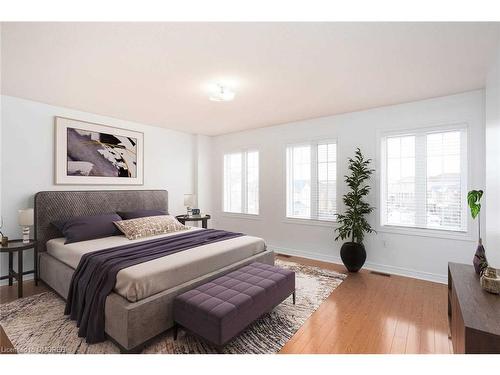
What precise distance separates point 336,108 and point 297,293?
108 inches

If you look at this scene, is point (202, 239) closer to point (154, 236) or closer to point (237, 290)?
point (154, 236)

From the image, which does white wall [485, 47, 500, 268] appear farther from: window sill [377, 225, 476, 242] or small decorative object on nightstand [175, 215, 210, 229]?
small decorative object on nightstand [175, 215, 210, 229]

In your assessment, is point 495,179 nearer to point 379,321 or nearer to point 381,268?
point 379,321

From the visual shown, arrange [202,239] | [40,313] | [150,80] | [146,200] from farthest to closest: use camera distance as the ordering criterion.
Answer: [146,200] → [202,239] → [150,80] → [40,313]

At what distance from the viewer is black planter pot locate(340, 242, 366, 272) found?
3.46 metres

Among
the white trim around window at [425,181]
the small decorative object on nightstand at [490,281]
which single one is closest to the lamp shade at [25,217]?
the small decorative object on nightstand at [490,281]

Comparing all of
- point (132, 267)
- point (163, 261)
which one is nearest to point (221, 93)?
point (163, 261)

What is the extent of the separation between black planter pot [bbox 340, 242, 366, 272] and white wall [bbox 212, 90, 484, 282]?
326 mm

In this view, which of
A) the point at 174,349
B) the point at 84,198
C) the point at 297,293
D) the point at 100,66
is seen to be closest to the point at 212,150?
the point at 84,198

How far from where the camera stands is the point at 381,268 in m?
3.59

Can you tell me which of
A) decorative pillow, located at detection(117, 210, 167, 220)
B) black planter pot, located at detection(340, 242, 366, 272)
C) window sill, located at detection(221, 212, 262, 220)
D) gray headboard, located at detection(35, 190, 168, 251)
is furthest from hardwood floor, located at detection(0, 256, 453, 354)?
window sill, located at detection(221, 212, 262, 220)

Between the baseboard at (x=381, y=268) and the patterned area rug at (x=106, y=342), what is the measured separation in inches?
49.2

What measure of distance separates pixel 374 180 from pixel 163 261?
10.4 ft

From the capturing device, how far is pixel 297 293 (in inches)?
112
